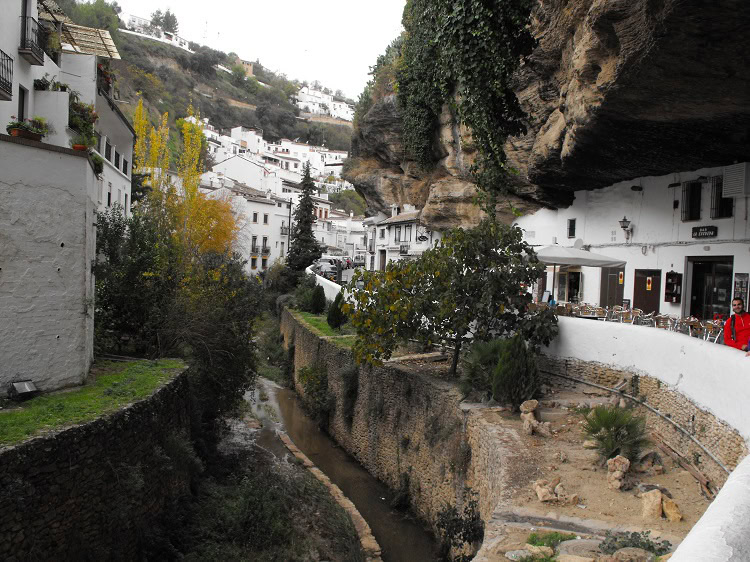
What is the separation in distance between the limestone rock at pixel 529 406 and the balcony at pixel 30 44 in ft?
44.5

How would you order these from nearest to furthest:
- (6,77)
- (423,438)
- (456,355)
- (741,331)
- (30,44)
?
(741,331) → (6,77) → (423,438) → (30,44) → (456,355)

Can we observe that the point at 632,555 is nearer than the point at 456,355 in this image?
Yes

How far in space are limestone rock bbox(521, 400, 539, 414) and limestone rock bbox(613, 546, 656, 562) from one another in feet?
17.3

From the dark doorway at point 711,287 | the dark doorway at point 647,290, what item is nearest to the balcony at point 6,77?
the dark doorway at point 647,290

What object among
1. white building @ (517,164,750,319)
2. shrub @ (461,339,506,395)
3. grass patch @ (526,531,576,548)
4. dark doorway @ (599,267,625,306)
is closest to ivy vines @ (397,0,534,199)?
white building @ (517,164,750,319)

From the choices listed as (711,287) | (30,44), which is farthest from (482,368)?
(30,44)

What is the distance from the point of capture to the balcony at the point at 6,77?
38.6 feet

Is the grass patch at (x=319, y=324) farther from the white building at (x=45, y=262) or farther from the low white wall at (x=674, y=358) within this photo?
the white building at (x=45, y=262)

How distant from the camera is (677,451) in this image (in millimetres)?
8062

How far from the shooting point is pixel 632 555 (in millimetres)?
5023

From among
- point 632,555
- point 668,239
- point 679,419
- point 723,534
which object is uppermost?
point 668,239

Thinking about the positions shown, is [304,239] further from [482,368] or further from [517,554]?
[517,554]

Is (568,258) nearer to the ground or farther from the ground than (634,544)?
farther from the ground

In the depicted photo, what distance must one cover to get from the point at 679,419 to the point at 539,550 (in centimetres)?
379
